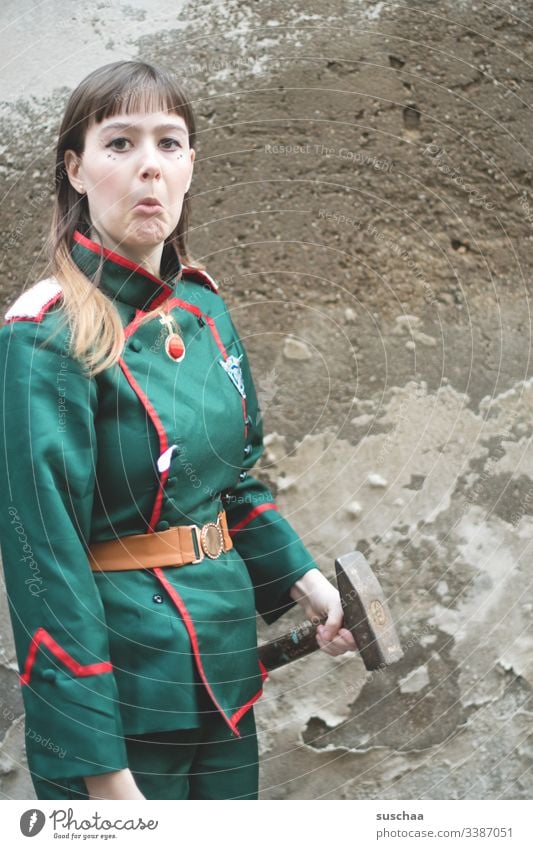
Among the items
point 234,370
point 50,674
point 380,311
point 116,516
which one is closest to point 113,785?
point 50,674

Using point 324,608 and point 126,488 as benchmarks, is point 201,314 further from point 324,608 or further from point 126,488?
point 324,608

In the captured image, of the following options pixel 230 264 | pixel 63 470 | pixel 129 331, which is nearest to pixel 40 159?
pixel 230 264

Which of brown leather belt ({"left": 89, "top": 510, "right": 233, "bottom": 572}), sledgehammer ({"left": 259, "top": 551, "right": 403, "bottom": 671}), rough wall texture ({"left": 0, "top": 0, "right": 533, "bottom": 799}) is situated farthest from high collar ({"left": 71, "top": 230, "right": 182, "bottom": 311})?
rough wall texture ({"left": 0, "top": 0, "right": 533, "bottom": 799})

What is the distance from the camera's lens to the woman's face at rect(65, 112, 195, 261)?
99 cm

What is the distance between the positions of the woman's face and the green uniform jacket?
27 mm

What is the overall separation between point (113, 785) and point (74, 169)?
0.56 meters

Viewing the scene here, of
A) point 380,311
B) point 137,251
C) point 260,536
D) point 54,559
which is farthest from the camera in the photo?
point 380,311

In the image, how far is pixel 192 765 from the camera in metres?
1.04

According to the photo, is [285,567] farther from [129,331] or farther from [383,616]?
[129,331]

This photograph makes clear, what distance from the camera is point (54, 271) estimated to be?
1.00 meters

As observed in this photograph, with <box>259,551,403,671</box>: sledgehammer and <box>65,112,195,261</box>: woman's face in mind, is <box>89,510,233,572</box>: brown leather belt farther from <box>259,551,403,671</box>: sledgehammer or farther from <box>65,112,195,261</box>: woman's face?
<box>65,112,195,261</box>: woman's face

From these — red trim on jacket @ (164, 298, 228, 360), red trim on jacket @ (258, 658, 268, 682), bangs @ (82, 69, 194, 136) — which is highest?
bangs @ (82, 69, 194, 136)

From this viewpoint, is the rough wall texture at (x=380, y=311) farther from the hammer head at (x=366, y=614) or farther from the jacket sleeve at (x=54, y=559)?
the jacket sleeve at (x=54, y=559)

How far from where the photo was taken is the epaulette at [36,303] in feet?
3.08
